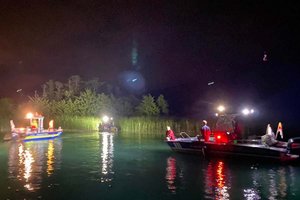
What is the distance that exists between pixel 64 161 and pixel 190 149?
841 cm

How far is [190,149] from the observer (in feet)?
96.9

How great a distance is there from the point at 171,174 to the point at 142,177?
1619mm

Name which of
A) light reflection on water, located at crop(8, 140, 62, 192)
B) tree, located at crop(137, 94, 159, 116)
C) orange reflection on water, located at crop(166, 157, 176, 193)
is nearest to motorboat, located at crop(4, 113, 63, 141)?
light reflection on water, located at crop(8, 140, 62, 192)

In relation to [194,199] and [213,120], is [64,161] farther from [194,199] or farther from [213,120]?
[213,120]

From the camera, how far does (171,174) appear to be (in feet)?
68.4

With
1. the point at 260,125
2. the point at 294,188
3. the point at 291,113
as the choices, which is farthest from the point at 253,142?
the point at 291,113

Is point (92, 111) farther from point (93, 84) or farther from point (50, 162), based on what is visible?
point (50, 162)

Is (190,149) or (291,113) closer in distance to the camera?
(190,149)

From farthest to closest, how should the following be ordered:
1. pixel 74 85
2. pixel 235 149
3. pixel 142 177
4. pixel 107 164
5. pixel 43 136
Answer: pixel 74 85 < pixel 43 136 < pixel 235 149 < pixel 107 164 < pixel 142 177

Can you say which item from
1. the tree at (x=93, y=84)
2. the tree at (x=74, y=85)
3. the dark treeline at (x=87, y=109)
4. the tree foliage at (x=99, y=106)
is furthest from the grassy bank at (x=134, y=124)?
the tree at (x=93, y=84)

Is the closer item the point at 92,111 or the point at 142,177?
the point at 142,177

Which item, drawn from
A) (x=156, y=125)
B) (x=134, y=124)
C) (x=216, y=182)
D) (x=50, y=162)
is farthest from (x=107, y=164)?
(x=134, y=124)

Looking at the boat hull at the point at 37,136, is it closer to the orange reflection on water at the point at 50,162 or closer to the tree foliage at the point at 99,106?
the orange reflection on water at the point at 50,162

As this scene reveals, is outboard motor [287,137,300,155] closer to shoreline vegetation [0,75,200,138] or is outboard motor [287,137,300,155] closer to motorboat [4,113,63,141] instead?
motorboat [4,113,63,141]
